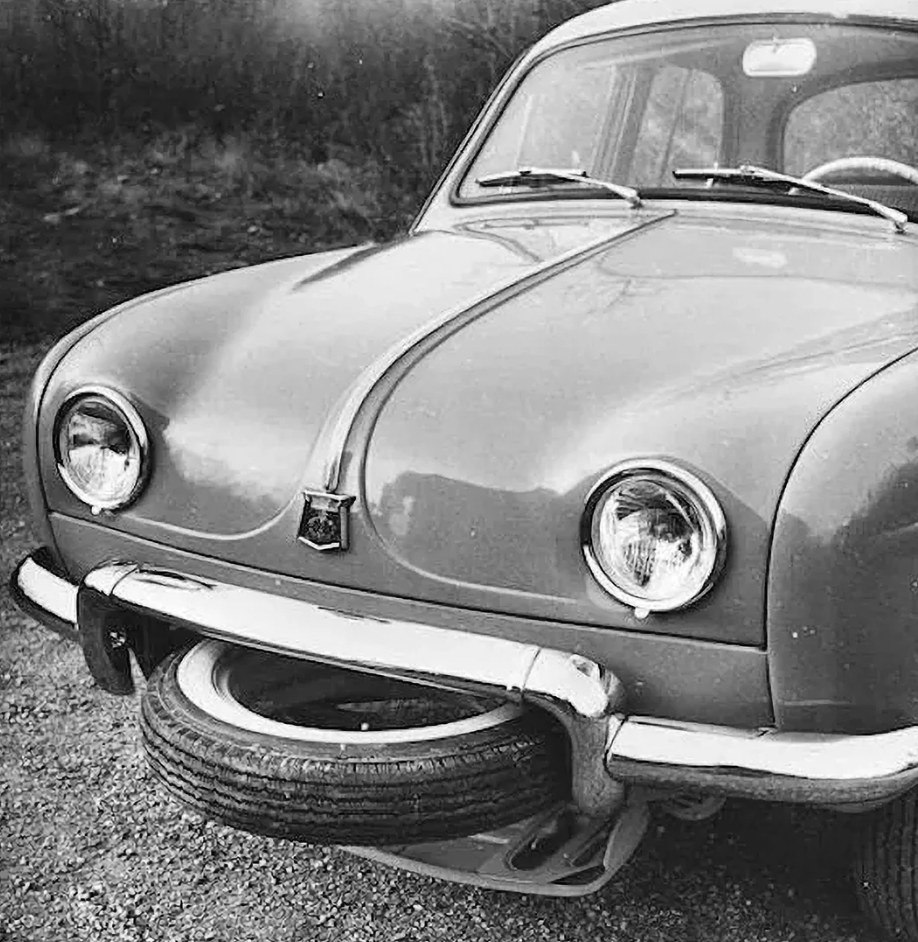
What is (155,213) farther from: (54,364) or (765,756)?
(765,756)

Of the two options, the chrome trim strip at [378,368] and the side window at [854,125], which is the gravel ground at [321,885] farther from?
the side window at [854,125]

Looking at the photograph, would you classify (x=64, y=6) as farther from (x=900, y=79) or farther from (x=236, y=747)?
(x=236, y=747)

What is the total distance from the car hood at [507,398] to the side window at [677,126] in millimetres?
508

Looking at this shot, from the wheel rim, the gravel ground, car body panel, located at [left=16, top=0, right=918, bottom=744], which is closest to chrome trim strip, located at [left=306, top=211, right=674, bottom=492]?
car body panel, located at [left=16, top=0, right=918, bottom=744]

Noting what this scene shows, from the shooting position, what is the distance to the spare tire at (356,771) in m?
2.04

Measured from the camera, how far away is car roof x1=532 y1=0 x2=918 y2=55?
3.22 m

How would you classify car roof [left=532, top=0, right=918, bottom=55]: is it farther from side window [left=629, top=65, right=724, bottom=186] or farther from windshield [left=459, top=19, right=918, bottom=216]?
side window [left=629, top=65, right=724, bottom=186]

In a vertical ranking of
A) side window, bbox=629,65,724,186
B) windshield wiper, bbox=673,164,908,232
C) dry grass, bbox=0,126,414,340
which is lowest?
dry grass, bbox=0,126,414,340

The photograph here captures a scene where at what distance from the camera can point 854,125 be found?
3207 millimetres

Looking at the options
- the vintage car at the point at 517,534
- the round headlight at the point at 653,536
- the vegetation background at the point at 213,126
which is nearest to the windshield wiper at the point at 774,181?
the vintage car at the point at 517,534

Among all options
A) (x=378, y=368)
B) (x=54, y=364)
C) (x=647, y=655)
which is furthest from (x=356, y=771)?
(x=54, y=364)

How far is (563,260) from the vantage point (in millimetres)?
2799

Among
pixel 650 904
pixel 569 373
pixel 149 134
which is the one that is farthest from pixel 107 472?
pixel 149 134

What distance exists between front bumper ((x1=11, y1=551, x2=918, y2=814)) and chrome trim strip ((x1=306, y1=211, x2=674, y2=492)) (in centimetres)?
22
